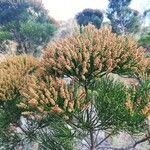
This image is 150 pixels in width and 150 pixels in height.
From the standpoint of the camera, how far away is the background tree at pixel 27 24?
3219 centimetres

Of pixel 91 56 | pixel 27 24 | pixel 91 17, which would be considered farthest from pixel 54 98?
pixel 91 17

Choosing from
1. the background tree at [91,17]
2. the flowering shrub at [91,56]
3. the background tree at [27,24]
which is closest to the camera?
the flowering shrub at [91,56]

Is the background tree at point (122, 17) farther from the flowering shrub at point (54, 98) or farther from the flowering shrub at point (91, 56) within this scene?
the flowering shrub at point (54, 98)

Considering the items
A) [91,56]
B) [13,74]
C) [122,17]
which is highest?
[122,17]

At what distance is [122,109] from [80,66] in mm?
1316

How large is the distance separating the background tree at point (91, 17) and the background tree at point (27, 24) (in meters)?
2.89

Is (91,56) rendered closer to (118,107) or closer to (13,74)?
(118,107)

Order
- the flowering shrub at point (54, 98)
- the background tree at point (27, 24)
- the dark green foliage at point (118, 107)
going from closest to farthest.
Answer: the flowering shrub at point (54, 98) < the dark green foliage at point (118, 107) < the background tree at point (27, 24)

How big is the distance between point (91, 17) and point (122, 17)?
313 centimetres

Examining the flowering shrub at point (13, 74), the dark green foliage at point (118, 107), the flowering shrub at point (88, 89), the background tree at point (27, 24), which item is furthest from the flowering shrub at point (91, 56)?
the background tree at point (27, 24)

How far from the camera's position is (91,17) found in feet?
132

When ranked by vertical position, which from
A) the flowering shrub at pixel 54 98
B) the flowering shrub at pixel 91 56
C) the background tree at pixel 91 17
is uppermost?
the background tree at pixel 91 17

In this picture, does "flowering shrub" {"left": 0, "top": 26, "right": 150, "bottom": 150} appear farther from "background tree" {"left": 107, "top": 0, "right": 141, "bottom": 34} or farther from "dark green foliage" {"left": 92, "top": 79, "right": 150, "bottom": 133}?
"background tree" {"left": 107, "top": 0, "right": 141, "bottom": 34}

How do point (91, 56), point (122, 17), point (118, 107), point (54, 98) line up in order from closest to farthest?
point (54, 98)
point (118, 107)
point (91, 56)
point (122, 17)
